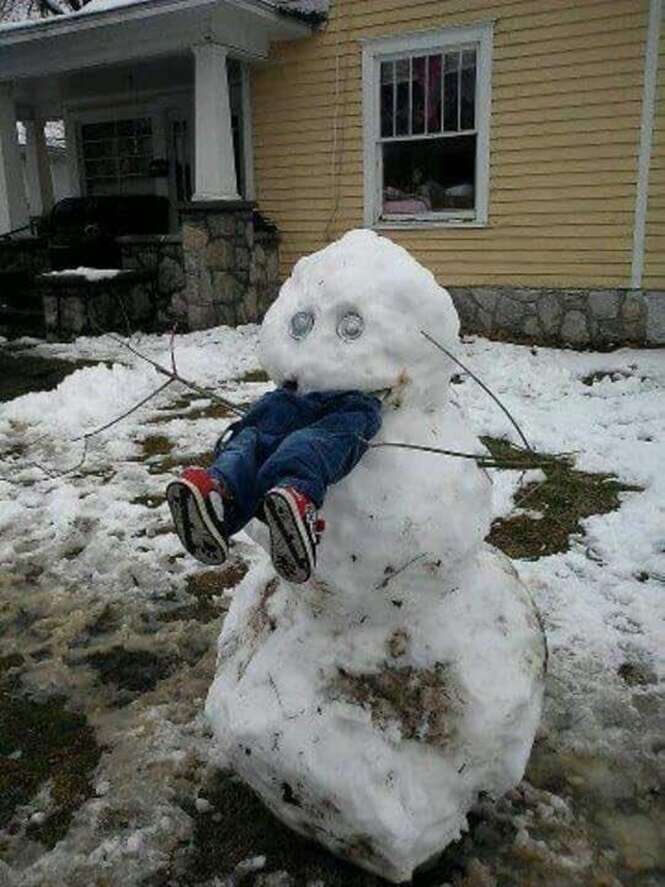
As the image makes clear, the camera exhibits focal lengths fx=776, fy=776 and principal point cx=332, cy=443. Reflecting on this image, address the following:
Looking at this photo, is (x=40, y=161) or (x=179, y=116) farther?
(x=40, y=161)

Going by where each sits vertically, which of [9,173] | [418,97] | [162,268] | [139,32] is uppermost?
[139,32]

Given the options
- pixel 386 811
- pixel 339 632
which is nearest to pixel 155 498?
pixel 339 632

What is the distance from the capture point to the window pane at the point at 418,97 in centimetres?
870

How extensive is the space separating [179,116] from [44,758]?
37.5ft

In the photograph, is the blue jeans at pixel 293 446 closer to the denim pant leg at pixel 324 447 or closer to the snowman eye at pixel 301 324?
the denim pant leg at pixel 324 447

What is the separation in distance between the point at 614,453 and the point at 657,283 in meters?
3.74

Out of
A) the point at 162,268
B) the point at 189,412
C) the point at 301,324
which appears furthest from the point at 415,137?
the point at 301,324

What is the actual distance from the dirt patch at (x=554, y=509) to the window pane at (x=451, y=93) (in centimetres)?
550

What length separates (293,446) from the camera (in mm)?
1759

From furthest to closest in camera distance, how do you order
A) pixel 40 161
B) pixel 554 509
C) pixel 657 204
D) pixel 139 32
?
1. pixel 40 161
2. pixel 139 32
3. pixel 657 204
4. pixel 554 509

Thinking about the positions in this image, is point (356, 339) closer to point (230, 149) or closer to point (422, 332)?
point (422, 332)

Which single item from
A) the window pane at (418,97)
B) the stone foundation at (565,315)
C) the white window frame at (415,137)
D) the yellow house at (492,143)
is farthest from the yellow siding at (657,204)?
the window pane at (418,97)

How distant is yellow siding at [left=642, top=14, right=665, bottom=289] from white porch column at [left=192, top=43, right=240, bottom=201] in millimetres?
4623

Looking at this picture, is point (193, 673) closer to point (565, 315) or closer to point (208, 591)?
point (208, 591)
